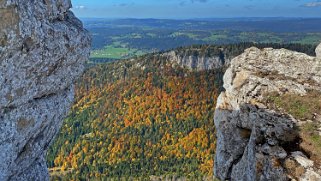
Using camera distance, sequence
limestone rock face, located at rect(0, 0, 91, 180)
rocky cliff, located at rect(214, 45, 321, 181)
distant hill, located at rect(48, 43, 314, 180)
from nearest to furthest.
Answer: limestone rock face, located at rect(0, 0, 91, 180), rocky cliff, located at rect(214, 45, 321, 181), distant hill, located at rect(48, 43, 314, 180)

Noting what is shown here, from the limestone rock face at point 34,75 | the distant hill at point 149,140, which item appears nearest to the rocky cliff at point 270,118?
the limestone rock face at point 34,75

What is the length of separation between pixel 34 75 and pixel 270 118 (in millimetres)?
13193

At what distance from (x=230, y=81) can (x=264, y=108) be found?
5.11m

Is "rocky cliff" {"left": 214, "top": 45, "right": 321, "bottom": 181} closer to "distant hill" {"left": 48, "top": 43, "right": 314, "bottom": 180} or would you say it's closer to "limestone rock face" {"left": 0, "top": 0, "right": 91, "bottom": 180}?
"limestone rock face" {"left": 0, "top": 0, "right": 91, "bottom": 180}

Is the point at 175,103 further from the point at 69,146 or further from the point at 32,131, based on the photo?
the point at 32,131

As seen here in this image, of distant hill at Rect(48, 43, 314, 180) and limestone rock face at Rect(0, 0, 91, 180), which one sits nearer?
limestone rock face at Rect(0, 0, 91, 180)

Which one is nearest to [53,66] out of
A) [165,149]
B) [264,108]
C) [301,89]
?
[264,108]

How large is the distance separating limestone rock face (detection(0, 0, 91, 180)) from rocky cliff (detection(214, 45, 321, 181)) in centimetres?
1082

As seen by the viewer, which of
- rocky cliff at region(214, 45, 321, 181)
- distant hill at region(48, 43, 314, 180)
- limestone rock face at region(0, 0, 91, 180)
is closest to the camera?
limestone rock face at region(0, 0, 91, 180)

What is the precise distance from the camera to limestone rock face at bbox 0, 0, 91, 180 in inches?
582

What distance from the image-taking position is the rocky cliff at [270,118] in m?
19.5

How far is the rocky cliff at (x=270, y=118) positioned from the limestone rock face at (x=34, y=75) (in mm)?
10816

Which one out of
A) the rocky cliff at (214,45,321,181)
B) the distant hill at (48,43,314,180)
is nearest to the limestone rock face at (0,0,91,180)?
the rocky cliff at (214,45,321,181)

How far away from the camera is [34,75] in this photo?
1677cm
